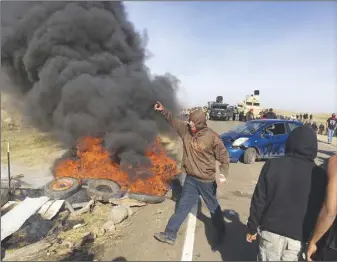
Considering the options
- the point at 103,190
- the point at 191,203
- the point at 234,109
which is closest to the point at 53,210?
the point at 103,190

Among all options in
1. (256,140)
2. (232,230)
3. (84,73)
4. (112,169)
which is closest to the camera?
(232,230)

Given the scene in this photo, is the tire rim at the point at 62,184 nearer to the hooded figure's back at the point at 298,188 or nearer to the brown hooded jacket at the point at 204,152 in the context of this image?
the brown hooded jacket at the point at 204,152

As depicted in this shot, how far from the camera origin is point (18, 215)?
5492 mm

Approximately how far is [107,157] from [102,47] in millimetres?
7332

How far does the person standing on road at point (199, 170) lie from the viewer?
475cm

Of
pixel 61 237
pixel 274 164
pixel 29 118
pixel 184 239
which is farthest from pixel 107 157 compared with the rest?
pixel 274 164

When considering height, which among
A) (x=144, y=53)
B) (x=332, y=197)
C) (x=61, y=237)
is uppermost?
(x=144, y=53)

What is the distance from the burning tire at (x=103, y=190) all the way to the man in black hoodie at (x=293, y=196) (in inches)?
166

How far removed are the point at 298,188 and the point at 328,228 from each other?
1.39 ft

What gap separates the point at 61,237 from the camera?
16.8 feet

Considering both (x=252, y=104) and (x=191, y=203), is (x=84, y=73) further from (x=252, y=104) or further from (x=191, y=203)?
(x=252, y=104)

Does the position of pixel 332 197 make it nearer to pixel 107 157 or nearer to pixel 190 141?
pixel 190 141

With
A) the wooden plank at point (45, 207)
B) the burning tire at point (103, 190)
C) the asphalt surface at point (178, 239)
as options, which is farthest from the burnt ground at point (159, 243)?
the burning tire at point (103, 190)

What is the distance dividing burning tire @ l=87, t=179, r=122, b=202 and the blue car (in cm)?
521
